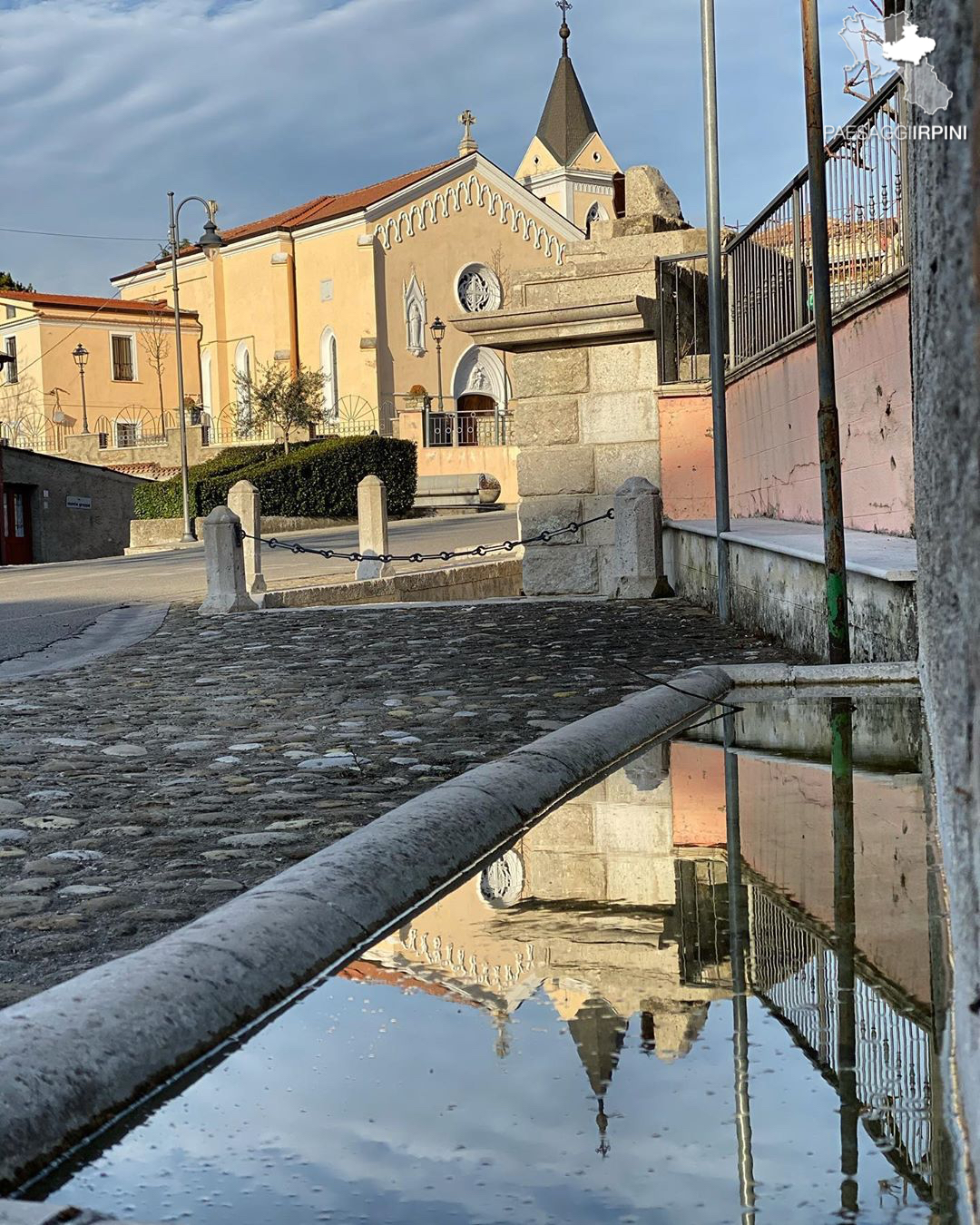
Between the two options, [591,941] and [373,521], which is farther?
A: [373,521]

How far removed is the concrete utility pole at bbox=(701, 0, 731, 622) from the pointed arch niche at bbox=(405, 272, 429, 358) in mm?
38722

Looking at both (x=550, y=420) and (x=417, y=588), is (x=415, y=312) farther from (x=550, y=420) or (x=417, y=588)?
(x=550, y=420)

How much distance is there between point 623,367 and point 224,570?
399 cm

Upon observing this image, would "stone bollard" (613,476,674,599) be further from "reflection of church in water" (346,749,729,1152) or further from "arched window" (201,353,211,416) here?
"arched window" (201,353,211,416)

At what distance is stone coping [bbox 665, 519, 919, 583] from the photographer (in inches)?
221

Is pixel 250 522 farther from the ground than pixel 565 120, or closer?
closer

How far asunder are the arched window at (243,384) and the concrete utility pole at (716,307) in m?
35.6

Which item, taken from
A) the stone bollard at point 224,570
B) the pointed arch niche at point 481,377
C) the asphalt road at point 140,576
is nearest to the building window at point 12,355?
the pointed arch niche at point 481,377

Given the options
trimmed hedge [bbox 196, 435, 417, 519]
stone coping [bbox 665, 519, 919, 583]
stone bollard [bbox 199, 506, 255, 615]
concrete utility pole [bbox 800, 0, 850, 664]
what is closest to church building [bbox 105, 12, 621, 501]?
trimmed hedge [bbox 196, 435, 417, 519]

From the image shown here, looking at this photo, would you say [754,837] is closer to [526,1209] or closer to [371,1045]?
[371,1045]

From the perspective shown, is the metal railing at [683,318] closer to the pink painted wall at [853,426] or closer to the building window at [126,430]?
the pink painted wall at [853,426]

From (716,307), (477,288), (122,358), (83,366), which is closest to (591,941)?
(716,307)

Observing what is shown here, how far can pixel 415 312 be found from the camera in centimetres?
4800

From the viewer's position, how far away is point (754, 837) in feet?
11.4
